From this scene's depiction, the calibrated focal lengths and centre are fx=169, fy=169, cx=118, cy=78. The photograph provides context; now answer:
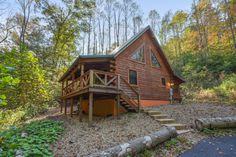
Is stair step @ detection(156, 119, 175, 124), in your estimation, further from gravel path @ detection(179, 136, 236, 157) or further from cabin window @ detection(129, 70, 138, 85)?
cabin window @ detection(129, 70, 138, 85)

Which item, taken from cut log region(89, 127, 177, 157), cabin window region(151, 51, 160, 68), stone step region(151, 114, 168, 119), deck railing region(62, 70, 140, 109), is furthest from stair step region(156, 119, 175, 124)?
cabin window region(151, 51, 160, 68)

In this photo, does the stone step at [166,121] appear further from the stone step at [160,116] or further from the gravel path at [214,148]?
the gravel path at [214,148]

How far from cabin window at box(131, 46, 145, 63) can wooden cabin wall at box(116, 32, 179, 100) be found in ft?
1.02

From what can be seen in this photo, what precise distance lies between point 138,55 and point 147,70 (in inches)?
57.5

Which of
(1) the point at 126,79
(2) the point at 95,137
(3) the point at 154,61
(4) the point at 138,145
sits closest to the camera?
(4) the point at 138,145

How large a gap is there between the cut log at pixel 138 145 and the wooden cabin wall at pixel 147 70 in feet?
20.1

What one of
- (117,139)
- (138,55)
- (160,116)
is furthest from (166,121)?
(138,55)

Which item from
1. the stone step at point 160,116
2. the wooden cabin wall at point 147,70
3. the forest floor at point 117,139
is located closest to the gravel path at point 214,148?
the forest floor at point 117,139

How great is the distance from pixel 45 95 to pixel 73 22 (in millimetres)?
13078

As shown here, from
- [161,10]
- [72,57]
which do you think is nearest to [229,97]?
[72,57]

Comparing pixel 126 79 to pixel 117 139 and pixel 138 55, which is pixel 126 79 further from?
pixel 117 139

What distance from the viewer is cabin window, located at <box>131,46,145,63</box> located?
43.1 feet

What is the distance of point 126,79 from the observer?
1211 cm

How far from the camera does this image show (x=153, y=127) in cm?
739
